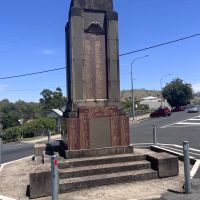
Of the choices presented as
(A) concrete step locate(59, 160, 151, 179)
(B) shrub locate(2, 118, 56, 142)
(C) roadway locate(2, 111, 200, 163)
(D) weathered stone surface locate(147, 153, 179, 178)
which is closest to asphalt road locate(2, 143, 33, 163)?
(C) roadway locate(2, 111, 200, 163)

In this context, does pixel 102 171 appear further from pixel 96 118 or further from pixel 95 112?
pixel 95 112

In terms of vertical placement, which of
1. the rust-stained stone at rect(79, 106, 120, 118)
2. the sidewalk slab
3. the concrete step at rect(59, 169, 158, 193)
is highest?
the rust-stained stone at rect(79, 106, 120, 118)

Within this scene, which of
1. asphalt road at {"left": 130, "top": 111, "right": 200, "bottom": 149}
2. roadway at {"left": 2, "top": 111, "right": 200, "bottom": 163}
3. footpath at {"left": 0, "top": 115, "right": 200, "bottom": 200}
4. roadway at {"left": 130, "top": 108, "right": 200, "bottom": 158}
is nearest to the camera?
footpath at {"left": 0, "top": 115, "right": 200, "bottom": 200}

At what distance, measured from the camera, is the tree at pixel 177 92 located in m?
90.4

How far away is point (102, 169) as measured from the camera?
9.24 metres

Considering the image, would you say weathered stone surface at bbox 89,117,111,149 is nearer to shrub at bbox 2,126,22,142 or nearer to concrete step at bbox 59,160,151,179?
concrete step at bbox 59,160,151,179

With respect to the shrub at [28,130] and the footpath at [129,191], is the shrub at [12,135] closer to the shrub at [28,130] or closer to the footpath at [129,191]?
the shrub at [28,130]

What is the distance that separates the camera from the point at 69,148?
33.3 feet

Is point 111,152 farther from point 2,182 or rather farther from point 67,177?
point 2,182

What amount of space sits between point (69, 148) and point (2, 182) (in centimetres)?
206

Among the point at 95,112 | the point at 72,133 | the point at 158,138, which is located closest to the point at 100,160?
the point at 72,133

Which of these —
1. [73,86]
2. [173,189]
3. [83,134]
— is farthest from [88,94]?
[173,189]

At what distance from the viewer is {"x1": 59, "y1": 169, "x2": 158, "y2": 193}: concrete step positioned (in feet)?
27.7

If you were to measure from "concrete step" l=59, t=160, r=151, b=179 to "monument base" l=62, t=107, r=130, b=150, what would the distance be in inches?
38.1
